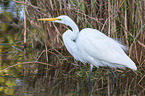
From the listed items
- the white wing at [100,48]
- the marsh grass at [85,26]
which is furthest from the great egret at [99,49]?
the marsh grass at [85,26]

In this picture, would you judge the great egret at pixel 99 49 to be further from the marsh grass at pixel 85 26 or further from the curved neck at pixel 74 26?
the marsh grass at pixel 85 26

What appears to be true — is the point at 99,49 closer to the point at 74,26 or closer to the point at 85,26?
the point at 74,26

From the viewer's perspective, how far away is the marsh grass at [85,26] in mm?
3025

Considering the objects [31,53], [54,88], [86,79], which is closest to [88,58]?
[86,79]

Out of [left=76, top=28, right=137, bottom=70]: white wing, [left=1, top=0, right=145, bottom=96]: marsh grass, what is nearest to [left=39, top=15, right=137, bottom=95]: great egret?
[left=76, top=28, right=137, bottom=70]: white wing

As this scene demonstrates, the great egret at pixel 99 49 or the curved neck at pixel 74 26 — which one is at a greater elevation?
the curved neck at pixel 74 26

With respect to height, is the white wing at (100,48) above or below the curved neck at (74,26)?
below

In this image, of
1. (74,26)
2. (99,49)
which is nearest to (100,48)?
(99,49)

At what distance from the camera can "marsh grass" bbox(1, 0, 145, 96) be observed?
3.03m

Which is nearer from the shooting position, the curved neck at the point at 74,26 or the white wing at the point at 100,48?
the white wing at the point at 100,48

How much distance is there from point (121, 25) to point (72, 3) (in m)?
0.78

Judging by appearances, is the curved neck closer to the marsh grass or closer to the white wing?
the white wing

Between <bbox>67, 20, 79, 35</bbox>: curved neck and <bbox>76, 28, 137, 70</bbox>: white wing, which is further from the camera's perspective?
<bbox>67, 20, 79, 35</bbox>: curved neck

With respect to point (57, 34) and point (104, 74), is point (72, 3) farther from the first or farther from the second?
point (104, 74)
